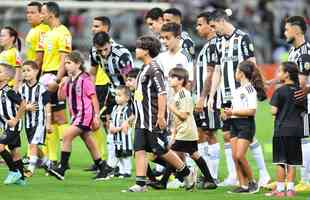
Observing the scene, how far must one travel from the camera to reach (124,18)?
119 feet

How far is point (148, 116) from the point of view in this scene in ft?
49.3

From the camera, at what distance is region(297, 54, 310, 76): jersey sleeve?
1516 cm

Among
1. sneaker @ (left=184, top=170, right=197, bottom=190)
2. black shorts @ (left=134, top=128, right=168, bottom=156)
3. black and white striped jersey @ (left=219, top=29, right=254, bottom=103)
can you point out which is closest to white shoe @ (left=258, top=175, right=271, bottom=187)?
sneaker @ (left=184, top=170, right=197, bottom=190)

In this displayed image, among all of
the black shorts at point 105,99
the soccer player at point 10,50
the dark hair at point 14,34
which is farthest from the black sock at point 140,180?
the dark hair at point 14,34

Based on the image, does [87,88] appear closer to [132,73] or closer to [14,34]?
[132,73]

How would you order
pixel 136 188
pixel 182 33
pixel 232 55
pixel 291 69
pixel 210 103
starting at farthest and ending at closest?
pixel 182 33
pixel 210 103
pixel 232 55
pixel 136 188
pixel 291 69

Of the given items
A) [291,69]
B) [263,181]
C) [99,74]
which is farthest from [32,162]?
[291,69]

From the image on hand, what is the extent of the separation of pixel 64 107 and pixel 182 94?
3.48m

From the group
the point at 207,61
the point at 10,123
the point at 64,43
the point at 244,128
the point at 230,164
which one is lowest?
the point at 230,164

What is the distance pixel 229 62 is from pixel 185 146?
57.1 inches

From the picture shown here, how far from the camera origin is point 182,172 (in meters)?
15.2

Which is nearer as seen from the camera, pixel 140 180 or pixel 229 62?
pixel 140 180

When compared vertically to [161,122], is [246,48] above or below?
above

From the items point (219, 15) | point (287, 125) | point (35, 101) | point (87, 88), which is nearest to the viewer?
point (287, 125)
